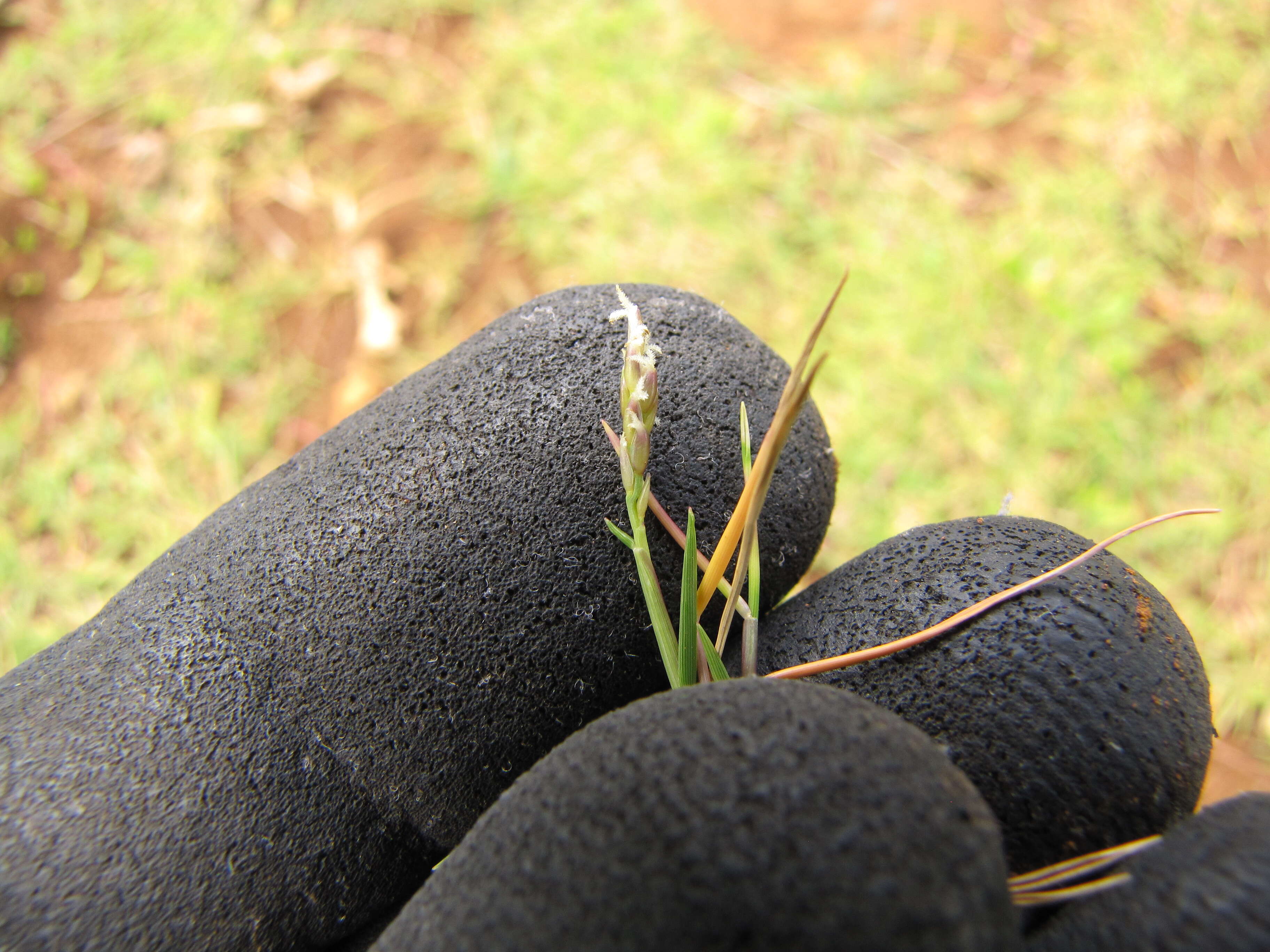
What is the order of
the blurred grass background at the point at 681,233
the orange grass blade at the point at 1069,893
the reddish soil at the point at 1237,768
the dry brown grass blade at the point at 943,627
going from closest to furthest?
the orange grass blade at the point at 1069,893 < the dry brown grass blade at the point at 943,627 < the reddish soil at the point at 1237,768 < the blurred grass background at the point at 681,233

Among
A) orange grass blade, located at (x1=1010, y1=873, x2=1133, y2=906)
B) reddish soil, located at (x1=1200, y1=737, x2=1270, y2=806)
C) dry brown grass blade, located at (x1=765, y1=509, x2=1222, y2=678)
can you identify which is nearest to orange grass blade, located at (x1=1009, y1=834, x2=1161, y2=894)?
orange grass blade, located at (x1=1010, y1=873, x2=1133, y2=906)

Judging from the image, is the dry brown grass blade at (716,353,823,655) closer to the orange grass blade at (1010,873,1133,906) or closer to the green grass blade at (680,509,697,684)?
the green grass blade at (680,509,697,684)

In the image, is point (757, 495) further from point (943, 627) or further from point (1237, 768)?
point (1237, 768)

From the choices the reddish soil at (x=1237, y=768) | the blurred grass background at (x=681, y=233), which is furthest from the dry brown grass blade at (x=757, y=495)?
the reddish soil at (x=1237, y=768)

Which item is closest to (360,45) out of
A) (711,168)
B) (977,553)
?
(711,168)

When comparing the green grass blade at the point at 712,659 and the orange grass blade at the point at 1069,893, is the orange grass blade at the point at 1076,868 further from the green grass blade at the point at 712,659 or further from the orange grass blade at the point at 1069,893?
the green grass blade at the point at 712,659

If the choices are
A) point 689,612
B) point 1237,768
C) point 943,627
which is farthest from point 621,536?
point 1237,768
